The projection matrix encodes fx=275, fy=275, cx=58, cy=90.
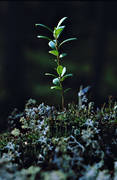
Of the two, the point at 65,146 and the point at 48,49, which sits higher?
the point at 48,49

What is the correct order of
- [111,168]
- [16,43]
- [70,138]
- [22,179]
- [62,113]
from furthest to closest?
[16,43] < [62,113] < [70,138] < [111,168] < [22,179]

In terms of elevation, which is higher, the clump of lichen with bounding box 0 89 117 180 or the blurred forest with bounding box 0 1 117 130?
the blurred forest with bounding box 0 1 117 130

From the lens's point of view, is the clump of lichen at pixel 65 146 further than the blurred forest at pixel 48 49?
No

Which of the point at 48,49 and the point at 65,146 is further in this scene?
the point at 48,49

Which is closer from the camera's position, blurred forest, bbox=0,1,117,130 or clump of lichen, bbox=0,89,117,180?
clump of lichen, bbox=0,89,117,180

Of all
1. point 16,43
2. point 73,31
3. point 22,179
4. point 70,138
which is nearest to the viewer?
point 22,179

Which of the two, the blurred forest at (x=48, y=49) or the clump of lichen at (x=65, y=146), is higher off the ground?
the blurred forest at (x=48, y=49)

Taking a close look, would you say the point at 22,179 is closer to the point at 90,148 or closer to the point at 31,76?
the point at 90,148

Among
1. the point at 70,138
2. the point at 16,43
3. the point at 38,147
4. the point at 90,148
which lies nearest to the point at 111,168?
the point at 90,148
